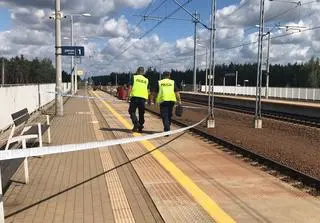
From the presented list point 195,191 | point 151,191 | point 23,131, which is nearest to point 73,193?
point 151,191

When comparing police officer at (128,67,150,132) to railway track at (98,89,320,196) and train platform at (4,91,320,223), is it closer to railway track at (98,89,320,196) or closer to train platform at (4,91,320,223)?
railway track at (98,89,320,196)

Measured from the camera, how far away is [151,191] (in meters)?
7.86

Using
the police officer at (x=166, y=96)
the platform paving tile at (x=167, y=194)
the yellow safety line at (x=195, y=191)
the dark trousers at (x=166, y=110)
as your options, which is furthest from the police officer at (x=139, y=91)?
the platform paving tile at (x=167, y=194)

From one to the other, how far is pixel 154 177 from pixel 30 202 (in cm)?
240

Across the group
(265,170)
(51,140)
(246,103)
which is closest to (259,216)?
(265,170)

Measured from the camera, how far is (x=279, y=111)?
1470 inches

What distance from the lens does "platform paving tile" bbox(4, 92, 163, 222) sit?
256 inches

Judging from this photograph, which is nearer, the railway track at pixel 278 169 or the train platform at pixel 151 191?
the train platform at pixel 151 191

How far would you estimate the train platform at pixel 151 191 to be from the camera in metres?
6.55

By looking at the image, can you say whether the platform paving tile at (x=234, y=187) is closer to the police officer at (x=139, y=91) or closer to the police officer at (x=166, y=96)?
the police officer at (x=166, y=96)

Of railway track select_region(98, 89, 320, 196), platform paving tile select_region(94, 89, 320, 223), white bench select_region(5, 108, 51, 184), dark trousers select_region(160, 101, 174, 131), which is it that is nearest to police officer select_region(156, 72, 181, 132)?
dark trousers select_region(160, 101, 174, 131)

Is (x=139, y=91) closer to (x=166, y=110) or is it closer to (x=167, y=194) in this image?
(x=166, y=110)

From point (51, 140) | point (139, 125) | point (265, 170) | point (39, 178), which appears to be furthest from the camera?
point (139, 125)

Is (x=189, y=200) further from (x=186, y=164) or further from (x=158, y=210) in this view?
(x=186, y=164)
